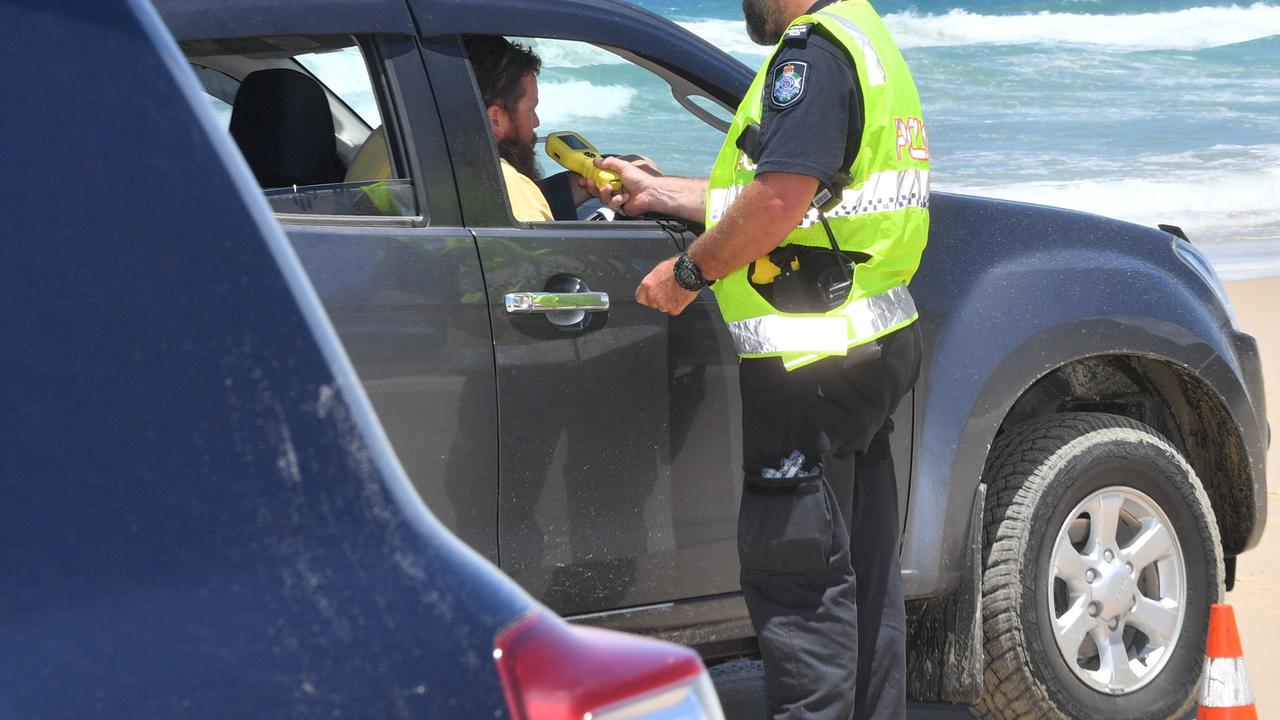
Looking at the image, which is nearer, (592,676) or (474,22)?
(592,676)

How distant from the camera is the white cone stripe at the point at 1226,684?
10.7 ft

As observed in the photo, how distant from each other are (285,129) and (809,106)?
1.13 m

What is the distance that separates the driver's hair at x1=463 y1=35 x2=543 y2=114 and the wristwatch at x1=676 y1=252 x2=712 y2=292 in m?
0.55

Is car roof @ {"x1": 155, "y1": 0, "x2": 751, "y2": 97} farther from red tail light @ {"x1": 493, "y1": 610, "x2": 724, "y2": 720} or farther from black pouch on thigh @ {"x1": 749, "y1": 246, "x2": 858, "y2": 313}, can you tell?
Result: red tail light @ {"x1": 493, "y1": 610, "x2": 724, "y2": 720}

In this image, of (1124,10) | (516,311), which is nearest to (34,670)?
(516,311)

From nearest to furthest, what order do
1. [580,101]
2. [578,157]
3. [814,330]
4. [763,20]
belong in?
[814,330], [763,20], [578,157], [580,101]

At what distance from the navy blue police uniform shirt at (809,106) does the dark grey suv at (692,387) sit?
44 centimetres

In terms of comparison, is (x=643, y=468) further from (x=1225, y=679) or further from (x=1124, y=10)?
(x=1124, y=10)

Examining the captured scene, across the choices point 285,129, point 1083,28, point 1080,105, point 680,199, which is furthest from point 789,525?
point 1083,28

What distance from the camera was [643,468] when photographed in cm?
299

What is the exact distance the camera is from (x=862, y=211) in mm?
2838

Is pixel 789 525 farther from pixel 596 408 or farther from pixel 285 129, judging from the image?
pixel 285 129

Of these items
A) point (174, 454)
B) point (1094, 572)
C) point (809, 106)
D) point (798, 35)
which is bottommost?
point (1094, 572)

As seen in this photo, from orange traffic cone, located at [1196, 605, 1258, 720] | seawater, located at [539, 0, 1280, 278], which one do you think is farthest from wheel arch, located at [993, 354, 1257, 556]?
seawater, located at [539, 0, 1280, 278]
